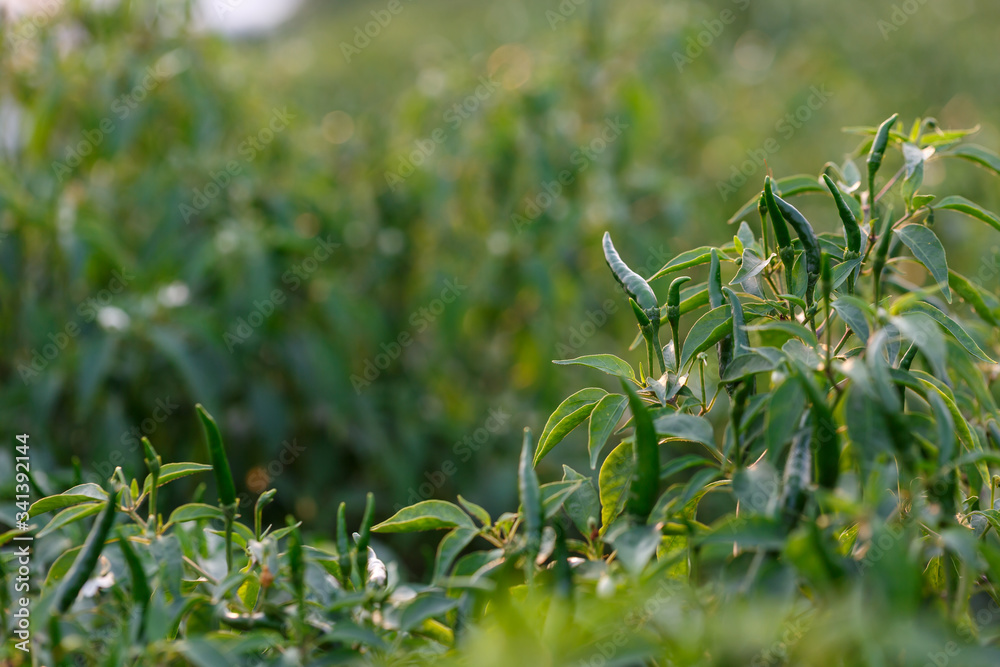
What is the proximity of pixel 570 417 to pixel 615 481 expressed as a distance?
0.06 m

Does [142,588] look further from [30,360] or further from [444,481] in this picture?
[444,481]

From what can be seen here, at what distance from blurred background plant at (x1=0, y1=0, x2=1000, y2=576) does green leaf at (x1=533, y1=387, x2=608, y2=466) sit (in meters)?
0.98

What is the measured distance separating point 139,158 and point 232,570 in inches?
70.3

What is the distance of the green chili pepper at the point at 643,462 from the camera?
52 cm

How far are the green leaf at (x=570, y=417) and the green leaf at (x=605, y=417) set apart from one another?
15 mm

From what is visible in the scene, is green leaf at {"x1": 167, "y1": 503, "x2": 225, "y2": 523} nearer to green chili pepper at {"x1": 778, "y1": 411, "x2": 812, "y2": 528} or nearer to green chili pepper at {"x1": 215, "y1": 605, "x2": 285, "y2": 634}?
green chili pepper at {"x1": 215, "y1": 605, "x2": 285, "y2": 634}

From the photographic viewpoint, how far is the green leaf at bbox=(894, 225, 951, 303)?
617mm

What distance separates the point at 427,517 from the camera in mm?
611

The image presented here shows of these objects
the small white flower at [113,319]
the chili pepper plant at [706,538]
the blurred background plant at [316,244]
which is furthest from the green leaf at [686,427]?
the small white flower at [113,319]

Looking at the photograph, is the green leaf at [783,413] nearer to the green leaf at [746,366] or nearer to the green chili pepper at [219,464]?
the green leaf at [746,366]

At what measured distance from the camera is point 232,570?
59 cm

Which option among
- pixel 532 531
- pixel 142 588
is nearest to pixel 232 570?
pixel 142 588

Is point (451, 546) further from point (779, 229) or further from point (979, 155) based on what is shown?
point (979, 155)

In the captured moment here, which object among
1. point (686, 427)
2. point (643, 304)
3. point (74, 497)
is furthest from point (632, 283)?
point (74, 497)
